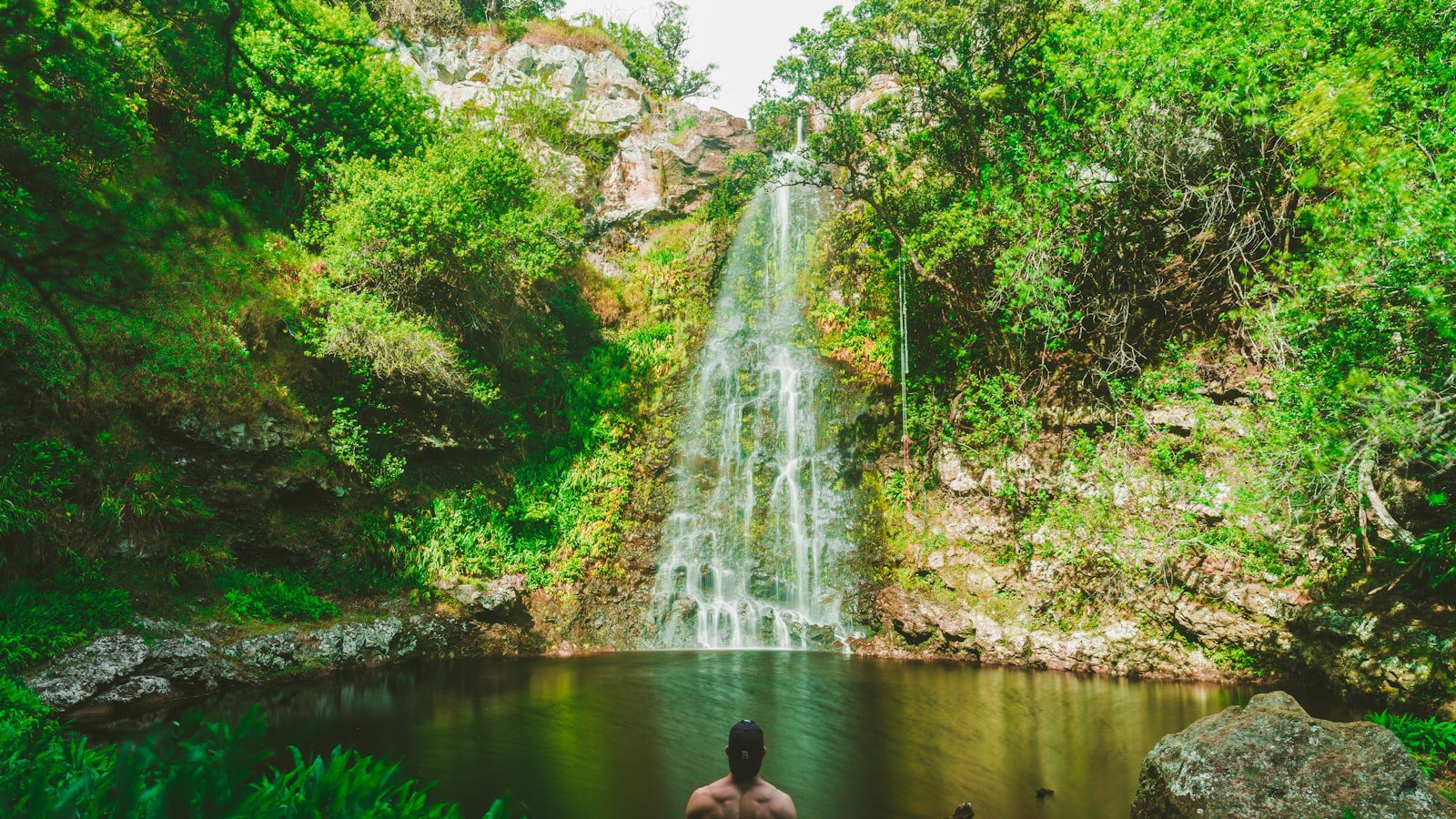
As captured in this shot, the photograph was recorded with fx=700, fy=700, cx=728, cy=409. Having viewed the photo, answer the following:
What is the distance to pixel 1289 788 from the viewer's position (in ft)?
17.6

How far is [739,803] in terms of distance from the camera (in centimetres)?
425

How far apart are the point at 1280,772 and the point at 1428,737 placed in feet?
11.7

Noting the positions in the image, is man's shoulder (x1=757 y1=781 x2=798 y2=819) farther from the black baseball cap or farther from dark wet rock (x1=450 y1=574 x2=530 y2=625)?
dark wet rock (x1=450 y1=574 x2=530 y2=625)

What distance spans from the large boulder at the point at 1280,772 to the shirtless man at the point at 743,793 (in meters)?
3.86

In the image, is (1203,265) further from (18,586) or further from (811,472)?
(18,586)

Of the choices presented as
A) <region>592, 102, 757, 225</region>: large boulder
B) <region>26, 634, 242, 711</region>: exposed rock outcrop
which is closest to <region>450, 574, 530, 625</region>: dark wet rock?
<region>26, 634, 242, 711</region>: exposed rock outcrop

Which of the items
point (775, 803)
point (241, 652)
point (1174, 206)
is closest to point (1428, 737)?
point (775, 803)

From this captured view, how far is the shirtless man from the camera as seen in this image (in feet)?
13.8

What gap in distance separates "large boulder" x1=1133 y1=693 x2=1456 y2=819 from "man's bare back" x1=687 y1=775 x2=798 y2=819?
12.6ft

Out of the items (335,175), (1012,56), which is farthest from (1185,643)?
(335,175)

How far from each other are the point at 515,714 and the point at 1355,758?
9147 mm

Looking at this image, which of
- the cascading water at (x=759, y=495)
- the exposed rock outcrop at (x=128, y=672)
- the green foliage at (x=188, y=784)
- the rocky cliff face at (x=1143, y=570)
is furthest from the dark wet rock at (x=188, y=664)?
the rocky cliff face at (x=1143, y=570)

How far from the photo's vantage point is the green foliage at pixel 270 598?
11.4 meters

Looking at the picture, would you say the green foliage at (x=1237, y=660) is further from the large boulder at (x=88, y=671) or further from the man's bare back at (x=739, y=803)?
the large boulder at (x=88, y=671)
